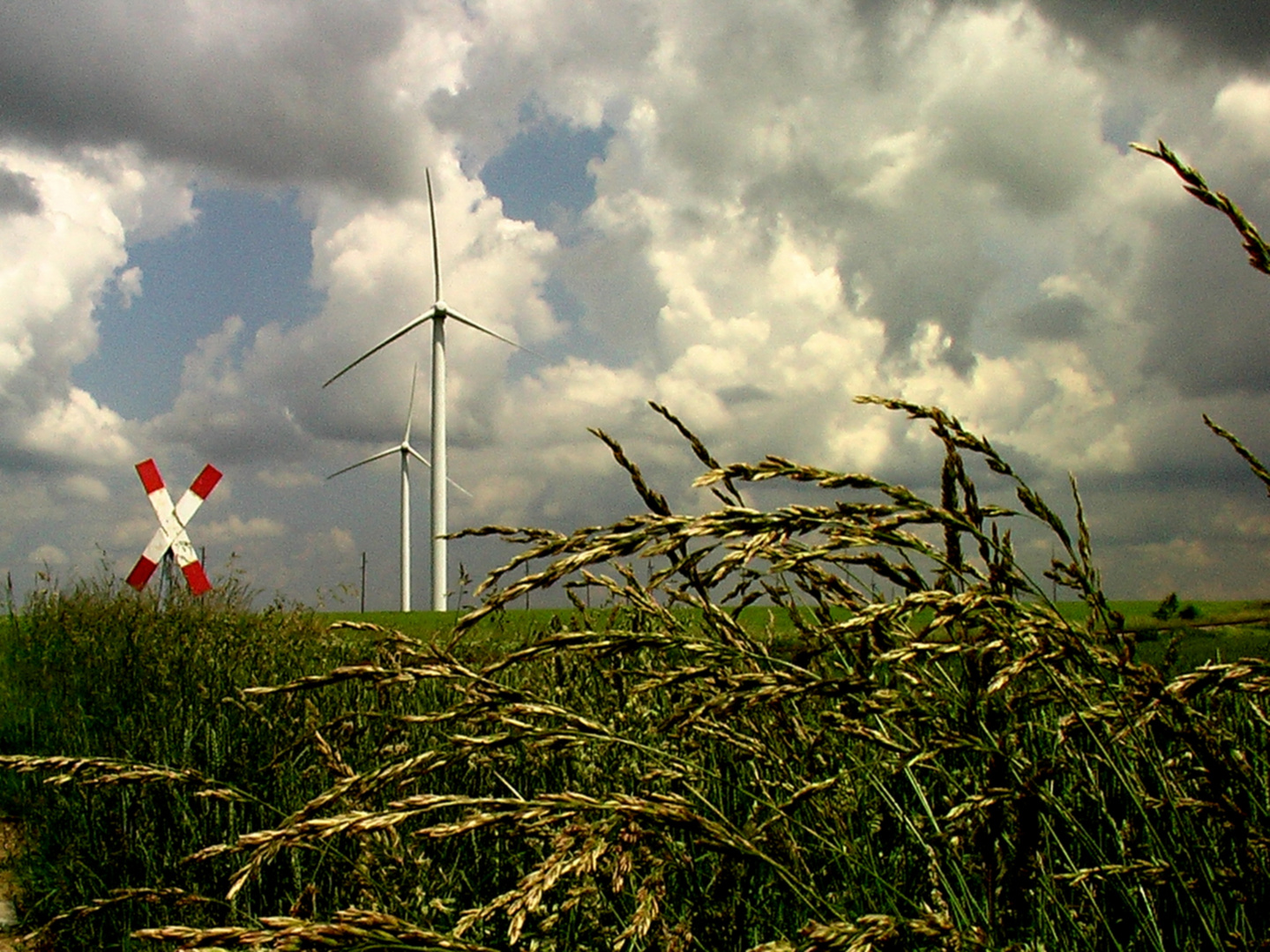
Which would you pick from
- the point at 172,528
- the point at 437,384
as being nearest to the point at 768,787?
the point at 172,528

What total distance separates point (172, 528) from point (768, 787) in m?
14.3

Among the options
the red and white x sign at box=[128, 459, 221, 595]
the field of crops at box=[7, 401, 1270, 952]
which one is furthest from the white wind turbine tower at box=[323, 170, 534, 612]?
the field of crops at box=[7, 401, 1270, 952]

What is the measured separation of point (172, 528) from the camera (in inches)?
600

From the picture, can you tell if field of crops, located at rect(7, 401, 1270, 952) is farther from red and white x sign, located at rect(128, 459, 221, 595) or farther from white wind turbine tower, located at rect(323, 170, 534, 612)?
white wind turbine tower, located at rect(323, 170, 534, 612)

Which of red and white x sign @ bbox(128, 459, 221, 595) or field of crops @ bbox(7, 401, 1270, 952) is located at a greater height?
red and white x sign @ bbox(128, 459, 221, 595)

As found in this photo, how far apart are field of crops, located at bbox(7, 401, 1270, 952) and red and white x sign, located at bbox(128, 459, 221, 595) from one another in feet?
37.5

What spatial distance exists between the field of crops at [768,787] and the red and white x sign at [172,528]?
1142 cm

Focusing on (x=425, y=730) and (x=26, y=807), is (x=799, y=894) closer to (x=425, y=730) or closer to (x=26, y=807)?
(x=425, y=730)

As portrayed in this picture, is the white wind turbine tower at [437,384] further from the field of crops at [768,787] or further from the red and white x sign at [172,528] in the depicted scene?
the field of crops at [768,787]

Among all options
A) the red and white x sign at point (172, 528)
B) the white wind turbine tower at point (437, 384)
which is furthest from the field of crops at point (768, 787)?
the white wind turbine tower at point (437, 384)

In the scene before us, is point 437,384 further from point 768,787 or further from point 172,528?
point 768,787

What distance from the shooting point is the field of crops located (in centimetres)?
152

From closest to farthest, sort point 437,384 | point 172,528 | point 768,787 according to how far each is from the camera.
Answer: point 768,787 → point 172,528 → point 437,384

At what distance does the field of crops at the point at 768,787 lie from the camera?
A: 1.52 meters
